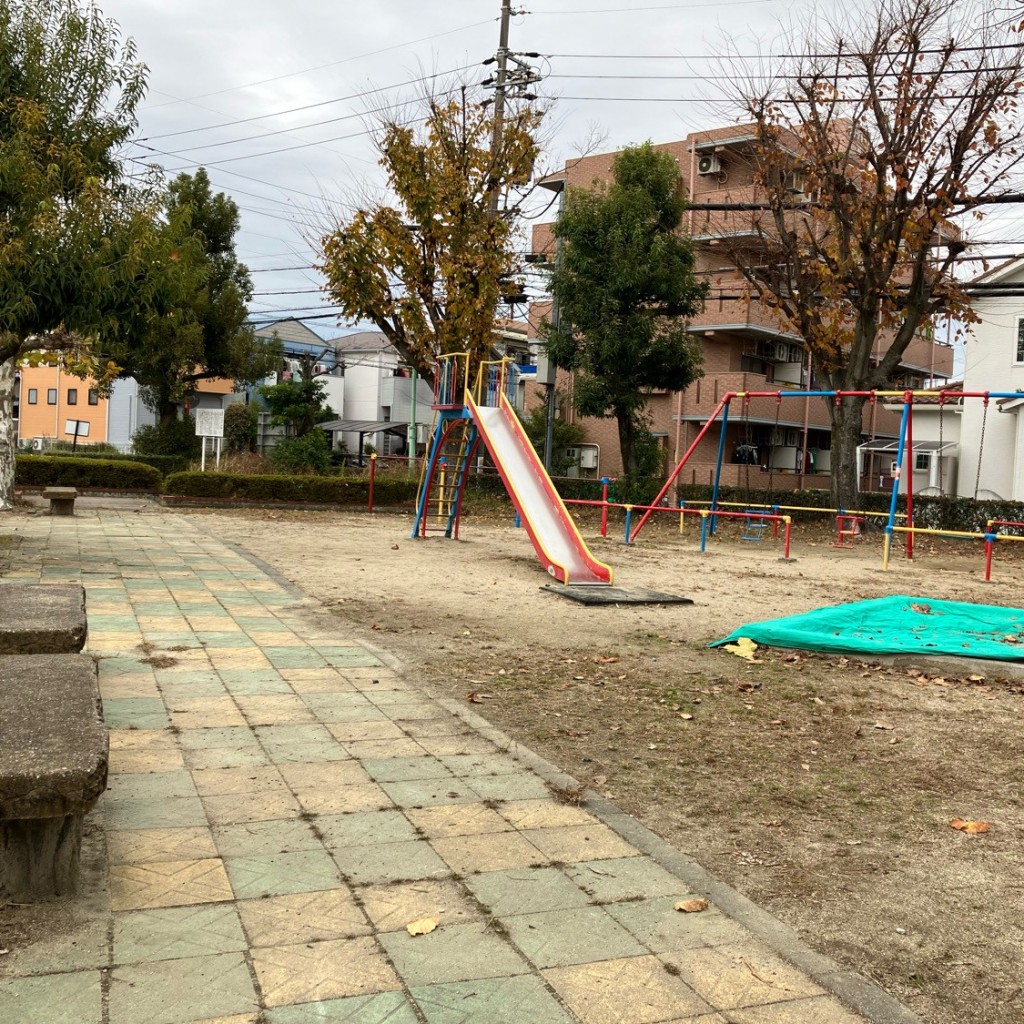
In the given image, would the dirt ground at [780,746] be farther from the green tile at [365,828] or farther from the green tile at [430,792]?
the green tile at [365,828]

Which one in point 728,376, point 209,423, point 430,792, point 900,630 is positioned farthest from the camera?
point 728,376

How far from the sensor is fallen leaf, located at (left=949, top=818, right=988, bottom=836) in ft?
12.9

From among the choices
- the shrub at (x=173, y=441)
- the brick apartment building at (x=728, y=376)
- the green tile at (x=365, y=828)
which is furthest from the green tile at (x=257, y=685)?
the shrub at (x=173, y=441)

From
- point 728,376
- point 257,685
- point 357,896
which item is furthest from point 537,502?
point 728,376

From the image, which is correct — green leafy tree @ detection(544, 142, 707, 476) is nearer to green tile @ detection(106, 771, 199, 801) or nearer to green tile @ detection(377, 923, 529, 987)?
green tile @ detection(106, 771, 199, 801)

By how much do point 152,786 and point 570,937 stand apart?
1.94 meters

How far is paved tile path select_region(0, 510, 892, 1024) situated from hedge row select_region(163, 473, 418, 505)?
683 inches

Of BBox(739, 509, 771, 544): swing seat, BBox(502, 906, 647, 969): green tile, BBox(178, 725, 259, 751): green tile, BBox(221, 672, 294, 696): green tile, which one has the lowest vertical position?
BBox(221, 672, 294, 696): green tile

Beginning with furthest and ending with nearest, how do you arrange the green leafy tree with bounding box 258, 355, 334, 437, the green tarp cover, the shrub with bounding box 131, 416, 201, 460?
the green leafy tree with bounding box 258, 355, 334, 437
the shrub with bounding box 131, 416, 201, 460
the green tarp cover

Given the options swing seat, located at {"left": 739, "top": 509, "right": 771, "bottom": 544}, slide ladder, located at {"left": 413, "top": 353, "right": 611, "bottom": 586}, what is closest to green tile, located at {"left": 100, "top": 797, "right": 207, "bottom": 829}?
slide ladder, located at {"left": 413, "top": 353, "right": 611, "bottom": 586}

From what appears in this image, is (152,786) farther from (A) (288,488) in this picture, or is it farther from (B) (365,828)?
(A) (288,488)

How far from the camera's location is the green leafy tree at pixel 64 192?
1027 cm

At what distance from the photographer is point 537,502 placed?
13.0 meters

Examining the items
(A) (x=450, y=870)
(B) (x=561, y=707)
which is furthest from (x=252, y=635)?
(A) (x=450, y=870)
